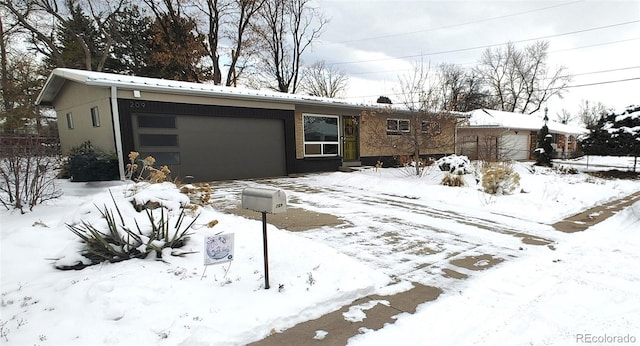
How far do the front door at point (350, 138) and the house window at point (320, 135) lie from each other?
0.43 metres

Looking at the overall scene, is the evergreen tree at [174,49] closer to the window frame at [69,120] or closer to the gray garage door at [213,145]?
the window frame at [69,120]

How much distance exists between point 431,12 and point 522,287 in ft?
43.1

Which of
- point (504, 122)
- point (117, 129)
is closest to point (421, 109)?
point (117, 129)

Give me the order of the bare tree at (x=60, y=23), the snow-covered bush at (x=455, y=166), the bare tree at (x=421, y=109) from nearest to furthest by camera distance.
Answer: the snow-covered bush at (x=455, y=166) → the bare tree at (x=421, y=109) → the bare tree at (x=60, y=23)

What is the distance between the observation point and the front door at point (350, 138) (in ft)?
44.6

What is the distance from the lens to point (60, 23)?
18.7 meters

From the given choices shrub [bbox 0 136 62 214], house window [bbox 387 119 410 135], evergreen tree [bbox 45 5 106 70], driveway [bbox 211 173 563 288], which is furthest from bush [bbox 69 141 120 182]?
evergreen tree [bbox 45 5 106 70]

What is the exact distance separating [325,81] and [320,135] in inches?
719

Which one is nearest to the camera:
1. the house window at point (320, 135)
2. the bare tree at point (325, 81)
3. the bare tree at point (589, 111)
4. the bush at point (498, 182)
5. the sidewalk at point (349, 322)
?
the sidewalk at point (349, 322)

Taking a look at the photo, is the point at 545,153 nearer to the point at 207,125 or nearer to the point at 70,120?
the point at 207,125

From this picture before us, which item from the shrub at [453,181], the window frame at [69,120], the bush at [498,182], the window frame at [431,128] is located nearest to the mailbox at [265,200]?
the bush at [498,182]

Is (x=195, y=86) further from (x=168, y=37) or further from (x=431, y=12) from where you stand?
(x=168, y=37)

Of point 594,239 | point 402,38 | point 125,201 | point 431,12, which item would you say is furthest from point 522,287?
point 402,38

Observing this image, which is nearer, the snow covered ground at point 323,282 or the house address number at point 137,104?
the snow covered ground at point 323,282
